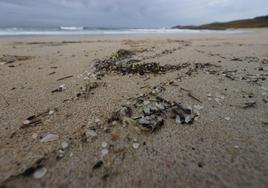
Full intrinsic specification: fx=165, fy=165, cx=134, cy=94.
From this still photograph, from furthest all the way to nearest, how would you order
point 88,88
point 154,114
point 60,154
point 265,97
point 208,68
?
1. point 208,68
2. point 88,88
3. point 265,97
4. point 154,114
5. point 60,154

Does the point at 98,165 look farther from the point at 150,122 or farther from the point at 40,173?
the point at 150,122

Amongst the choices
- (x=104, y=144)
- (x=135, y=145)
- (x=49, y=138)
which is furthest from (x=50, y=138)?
(x=135, y=145)

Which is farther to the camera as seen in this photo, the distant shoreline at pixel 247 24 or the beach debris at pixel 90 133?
the distant shoreline at pixel 247 24

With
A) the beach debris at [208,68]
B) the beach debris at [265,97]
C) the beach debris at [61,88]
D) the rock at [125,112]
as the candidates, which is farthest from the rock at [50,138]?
the beach debris at [208,68]

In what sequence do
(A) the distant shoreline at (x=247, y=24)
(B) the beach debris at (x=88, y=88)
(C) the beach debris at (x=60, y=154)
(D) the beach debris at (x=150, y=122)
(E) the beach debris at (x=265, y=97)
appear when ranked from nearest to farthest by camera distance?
(C) the beach debris at (x=60, y=154), (D) the beach debris at (x=150, y=122), (E) the beach debris at (x=265, y=97), (B) the beach debris at (x=88, y=88), (A) the distant shoreline at (x=247, y=24)

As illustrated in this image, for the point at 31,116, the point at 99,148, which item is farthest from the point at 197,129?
the point at 31,116

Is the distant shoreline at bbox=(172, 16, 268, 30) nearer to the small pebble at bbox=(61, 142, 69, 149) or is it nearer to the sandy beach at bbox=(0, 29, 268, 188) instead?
the sandy beach at bbox=(0, 29, 268, 188)

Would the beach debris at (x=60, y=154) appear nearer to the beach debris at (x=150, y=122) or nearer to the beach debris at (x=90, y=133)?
the beach debris at (x=90, y=133)

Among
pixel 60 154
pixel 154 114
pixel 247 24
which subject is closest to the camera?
pixel 60 154

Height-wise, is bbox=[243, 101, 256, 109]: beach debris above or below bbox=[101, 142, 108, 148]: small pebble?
below

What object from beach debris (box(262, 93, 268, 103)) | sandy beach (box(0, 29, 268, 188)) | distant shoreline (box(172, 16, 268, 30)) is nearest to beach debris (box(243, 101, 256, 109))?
sandy beach (box(0, 29, 268, 188))
